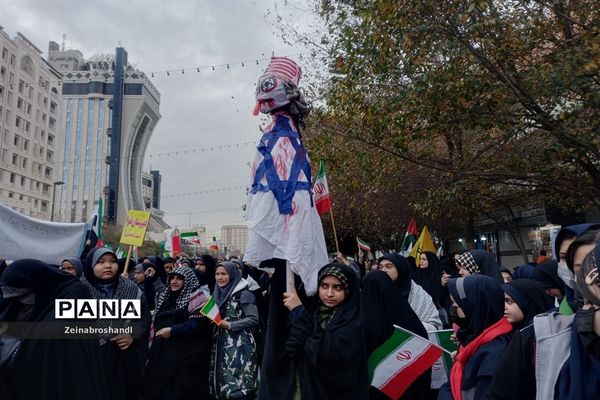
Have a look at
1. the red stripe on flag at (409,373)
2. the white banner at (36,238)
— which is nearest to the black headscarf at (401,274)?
the red stripe on flag at (409,373)

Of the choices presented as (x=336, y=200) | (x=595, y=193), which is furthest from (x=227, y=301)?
(x=336, y=200)

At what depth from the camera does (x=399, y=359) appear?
11.9ft

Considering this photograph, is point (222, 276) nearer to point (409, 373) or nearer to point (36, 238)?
point (409, 373)

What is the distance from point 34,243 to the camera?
6.31m

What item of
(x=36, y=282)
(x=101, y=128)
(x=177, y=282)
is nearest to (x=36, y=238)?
(x=177, y=282)

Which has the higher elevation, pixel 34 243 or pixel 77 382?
pixel 34 243

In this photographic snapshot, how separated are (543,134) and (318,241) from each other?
7.00m

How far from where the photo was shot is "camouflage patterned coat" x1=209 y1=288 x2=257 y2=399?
14.9 feet

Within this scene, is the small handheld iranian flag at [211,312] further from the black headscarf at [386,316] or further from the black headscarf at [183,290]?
the black headscarf at [386,316]

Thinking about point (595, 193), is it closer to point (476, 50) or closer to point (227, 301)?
point (476, 50)

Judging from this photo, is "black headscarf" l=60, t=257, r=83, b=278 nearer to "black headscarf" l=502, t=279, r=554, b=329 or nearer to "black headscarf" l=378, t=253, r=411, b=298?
"black headscarf" l=378, t=253, r=411, b=298

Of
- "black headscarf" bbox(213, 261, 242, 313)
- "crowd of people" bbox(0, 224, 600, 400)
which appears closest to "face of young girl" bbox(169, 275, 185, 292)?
"crowd of people" bbox(0, 224, 600, 400)

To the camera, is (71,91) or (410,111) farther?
(71,91)

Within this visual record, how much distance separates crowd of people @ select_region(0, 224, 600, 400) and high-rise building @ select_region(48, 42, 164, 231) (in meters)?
90.5
